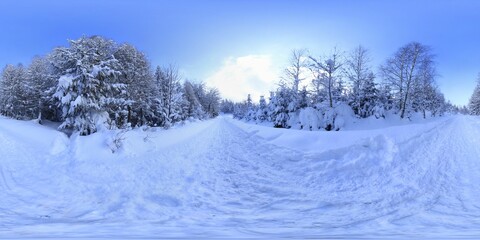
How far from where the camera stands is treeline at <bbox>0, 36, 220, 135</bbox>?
72.9 ft

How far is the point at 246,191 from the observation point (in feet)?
27.2

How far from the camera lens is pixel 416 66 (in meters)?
41.7

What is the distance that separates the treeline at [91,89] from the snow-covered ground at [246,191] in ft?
27.1

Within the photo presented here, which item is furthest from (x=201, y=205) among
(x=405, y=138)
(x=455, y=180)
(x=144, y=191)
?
(x=405, y=138)

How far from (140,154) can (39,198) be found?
6.00m

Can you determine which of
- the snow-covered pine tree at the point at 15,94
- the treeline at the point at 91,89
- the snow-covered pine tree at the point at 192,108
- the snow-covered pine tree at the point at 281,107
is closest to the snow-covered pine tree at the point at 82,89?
the treeline at the point at 91,89

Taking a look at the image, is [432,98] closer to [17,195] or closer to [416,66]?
[416,66]

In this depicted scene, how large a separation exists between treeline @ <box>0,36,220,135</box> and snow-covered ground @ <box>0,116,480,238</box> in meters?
8.25

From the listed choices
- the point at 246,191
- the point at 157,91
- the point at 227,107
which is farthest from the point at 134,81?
the point at 227,107

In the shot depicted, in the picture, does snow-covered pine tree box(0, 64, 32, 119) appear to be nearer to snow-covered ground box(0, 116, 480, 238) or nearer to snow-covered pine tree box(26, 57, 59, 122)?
snow-covered pine tree box(26, 57, 59, 122)

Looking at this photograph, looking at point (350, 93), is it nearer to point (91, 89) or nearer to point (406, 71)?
point (406, 71)

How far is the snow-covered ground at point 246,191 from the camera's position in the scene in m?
5.71

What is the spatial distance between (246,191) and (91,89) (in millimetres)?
18294

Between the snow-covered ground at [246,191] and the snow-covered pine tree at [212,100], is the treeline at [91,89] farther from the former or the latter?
the snow-covered pine tree at [212,100]
